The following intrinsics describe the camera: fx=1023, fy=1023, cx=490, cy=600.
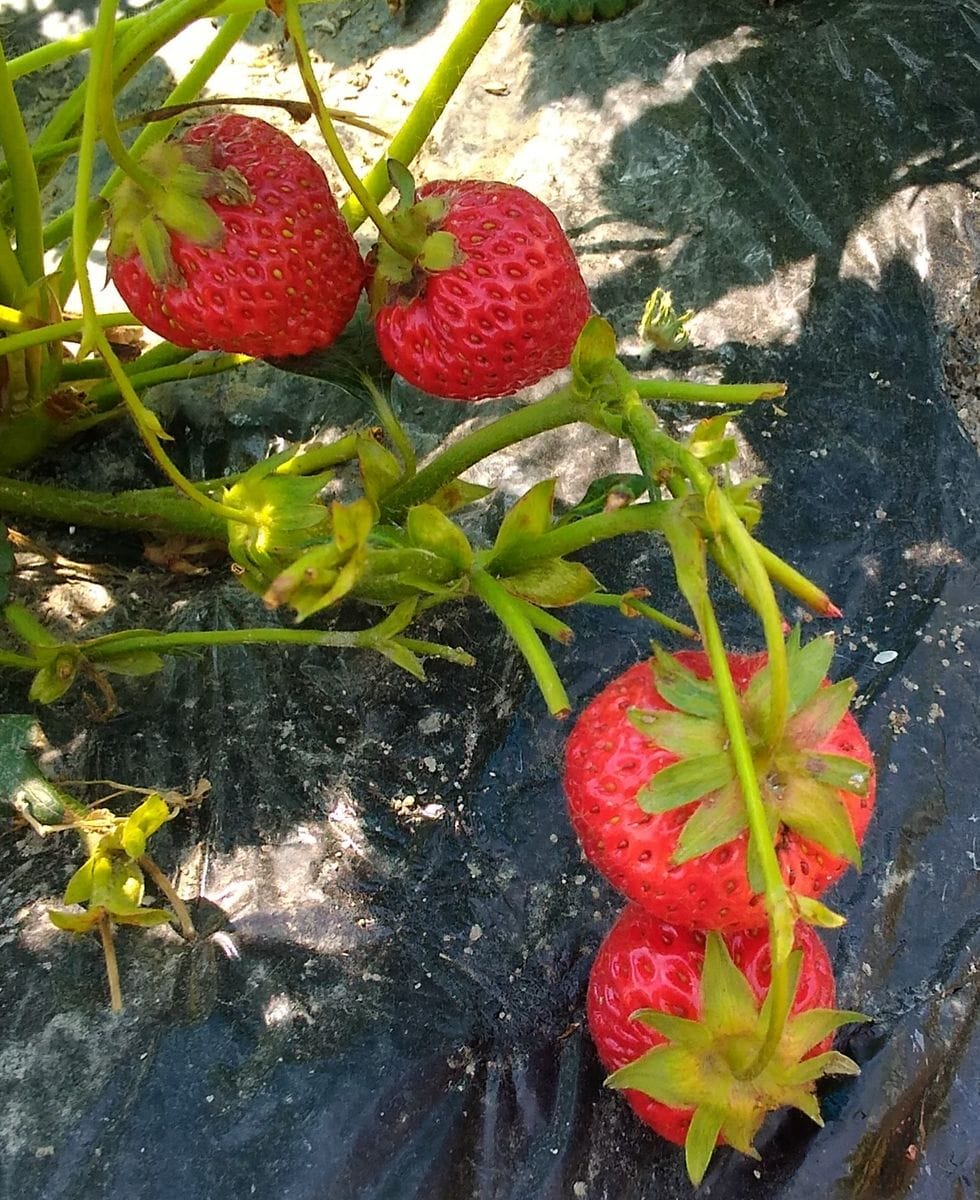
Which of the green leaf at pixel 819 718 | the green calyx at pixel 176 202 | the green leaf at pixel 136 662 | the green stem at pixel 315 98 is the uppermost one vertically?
the green stem at pixel 315 98

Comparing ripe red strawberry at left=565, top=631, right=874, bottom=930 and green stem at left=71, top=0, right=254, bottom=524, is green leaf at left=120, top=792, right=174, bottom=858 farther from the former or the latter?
ripe red strawberry at left=565, top=631, right=874, bottom=930

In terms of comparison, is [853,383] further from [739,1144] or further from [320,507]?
[739,1144]

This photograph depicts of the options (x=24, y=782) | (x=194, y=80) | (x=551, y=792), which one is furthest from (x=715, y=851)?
(x=194, y=80)

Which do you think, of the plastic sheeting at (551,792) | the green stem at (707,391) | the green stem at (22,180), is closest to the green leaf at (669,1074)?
the plastic sheeting at (551,792)

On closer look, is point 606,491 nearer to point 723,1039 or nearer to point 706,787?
point 706,787

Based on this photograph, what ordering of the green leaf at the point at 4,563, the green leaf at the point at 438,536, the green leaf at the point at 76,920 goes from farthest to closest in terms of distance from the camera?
1. the green leaf at the point at 4,563
2. the green leaf at the point at 76,920
3. the green leaf at the point at 438,536

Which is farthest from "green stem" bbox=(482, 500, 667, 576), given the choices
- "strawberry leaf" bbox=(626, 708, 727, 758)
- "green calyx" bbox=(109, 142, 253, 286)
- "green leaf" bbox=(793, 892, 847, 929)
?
"green calyx" bbox=(109, 142, 253, 286)

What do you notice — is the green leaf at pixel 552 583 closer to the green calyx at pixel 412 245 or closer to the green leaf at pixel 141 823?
the green calyx at pixel 412 245
